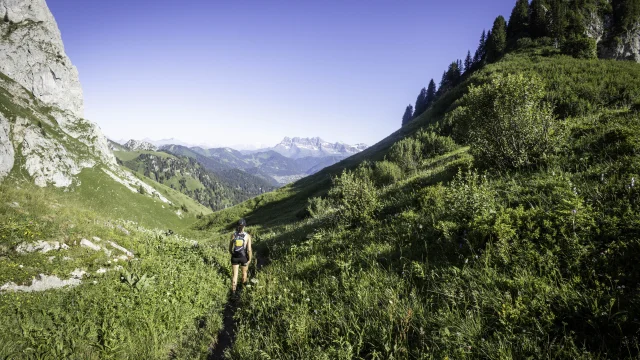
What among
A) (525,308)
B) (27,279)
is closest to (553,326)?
(525,308)

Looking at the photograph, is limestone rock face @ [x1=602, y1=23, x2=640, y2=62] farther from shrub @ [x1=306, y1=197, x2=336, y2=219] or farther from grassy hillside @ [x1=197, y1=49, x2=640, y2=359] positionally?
grassy hillside @ [x1=197, y1=49, x2=640, y2=359]

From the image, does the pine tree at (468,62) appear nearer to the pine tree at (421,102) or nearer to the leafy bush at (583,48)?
the pine tree at (421,102)

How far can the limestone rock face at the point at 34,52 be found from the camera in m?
172

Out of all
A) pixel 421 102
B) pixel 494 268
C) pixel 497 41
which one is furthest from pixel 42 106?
pixel 494 268

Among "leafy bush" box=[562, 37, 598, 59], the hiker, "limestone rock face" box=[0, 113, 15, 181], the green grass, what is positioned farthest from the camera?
"limestone rock face" box=[0, 113, 15, 181]

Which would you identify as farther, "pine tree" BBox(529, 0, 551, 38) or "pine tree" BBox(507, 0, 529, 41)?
"pine tree" BBox(507, 0, 529, 41)

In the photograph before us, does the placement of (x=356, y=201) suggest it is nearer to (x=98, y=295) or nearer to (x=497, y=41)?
(x=98, y=295)

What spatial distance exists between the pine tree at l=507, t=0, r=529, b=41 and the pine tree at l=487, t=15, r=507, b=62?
530cm

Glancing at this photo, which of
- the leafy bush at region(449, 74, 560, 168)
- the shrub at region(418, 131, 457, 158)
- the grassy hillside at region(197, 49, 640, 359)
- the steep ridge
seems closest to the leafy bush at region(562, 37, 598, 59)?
the shrub at region(418, 131, 457, 158)

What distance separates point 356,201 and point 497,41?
90.4 meters

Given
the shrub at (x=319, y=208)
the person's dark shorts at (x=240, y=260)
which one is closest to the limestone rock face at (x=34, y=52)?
the shrub at (x=319, y=208)

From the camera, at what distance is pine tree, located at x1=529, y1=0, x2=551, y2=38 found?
65.8m

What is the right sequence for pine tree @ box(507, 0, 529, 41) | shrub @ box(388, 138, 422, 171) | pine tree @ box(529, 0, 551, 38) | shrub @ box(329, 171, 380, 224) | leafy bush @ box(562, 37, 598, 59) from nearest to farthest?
shrub @ box(329, 171, 380, 224), shrub @ box(388, 138, 422, 171), leafy bush @ box(562, 37, 598, 59), pine tree @ box(529, 0, 551, 38), pine tree @ box(507, 0, 529, 41)

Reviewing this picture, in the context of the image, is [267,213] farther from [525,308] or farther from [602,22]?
[602,22]
